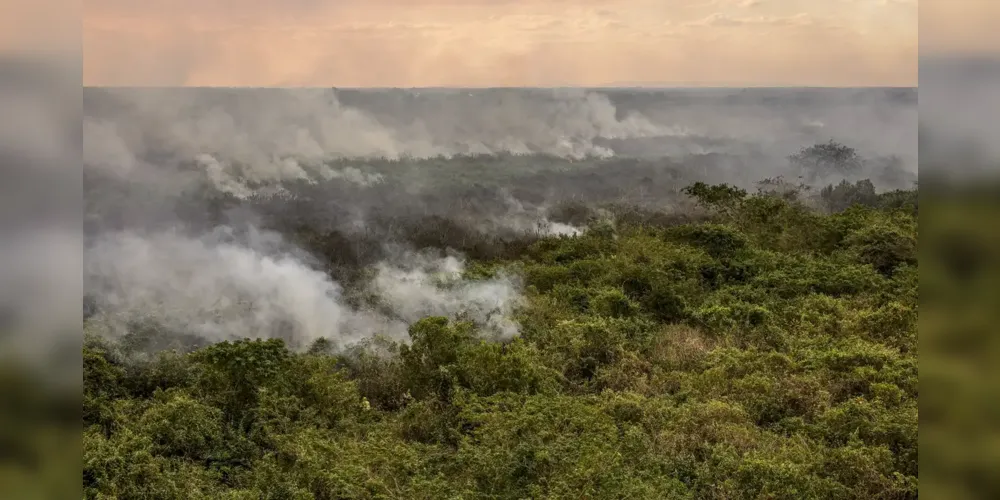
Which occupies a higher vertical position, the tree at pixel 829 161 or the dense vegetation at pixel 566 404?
the tree at pixel 829 161

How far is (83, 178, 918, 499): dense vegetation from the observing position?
4340 millimetres

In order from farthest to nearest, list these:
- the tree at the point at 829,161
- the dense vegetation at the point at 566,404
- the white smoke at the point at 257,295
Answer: the tree at the point at 829,161 < the white smoke at the point at 257,295 < the dense vegetation at the point at 566,404

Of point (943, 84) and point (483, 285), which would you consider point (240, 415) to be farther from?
point (943, 84)

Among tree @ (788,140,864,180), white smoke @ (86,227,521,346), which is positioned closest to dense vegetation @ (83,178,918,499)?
Answer: white smoke @ (86,227,521,346)

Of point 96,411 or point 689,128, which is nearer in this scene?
point 96,411

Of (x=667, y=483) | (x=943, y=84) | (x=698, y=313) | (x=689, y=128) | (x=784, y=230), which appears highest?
(x=689, y=128)

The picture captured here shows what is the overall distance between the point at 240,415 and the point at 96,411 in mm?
1003

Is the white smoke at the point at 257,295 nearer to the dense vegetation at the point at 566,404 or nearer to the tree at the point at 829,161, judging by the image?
the dense vegetation at the point at 566,404

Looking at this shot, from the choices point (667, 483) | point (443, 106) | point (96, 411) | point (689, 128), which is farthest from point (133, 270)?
point (689, 128)

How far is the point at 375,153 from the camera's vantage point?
52.9ft

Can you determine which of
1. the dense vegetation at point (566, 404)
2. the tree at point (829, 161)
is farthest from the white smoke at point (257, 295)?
the tree at point (829, 161)

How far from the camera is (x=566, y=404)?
5.35 meters

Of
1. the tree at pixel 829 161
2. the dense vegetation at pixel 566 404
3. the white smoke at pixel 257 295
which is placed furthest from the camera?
the tree at pixel 829 161

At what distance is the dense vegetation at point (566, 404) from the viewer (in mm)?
4340
